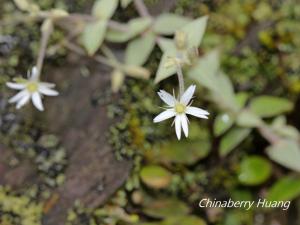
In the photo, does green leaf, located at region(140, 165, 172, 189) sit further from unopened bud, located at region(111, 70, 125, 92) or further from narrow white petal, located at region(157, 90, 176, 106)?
narrow white petal, located at region(157, 90, 176, 106)

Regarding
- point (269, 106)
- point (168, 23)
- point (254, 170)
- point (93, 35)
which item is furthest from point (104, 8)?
point (254, 170)

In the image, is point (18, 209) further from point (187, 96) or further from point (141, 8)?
point (141, 8)

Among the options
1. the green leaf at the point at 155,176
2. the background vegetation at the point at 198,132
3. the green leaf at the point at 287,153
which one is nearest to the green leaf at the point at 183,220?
the background vegetation at the point at 198,132

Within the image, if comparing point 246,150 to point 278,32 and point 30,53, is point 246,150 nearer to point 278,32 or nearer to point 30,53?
point 278,32

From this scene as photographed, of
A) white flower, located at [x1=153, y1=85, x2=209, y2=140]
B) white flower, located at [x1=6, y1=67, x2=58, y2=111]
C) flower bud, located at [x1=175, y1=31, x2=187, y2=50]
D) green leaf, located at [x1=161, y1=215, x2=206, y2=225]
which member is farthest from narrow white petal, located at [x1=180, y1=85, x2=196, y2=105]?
green leaf, located at [x1=161, y1=215, x2=206, y2=225]

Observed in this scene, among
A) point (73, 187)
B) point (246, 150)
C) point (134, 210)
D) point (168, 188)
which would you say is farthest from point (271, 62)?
point (73, 187)
